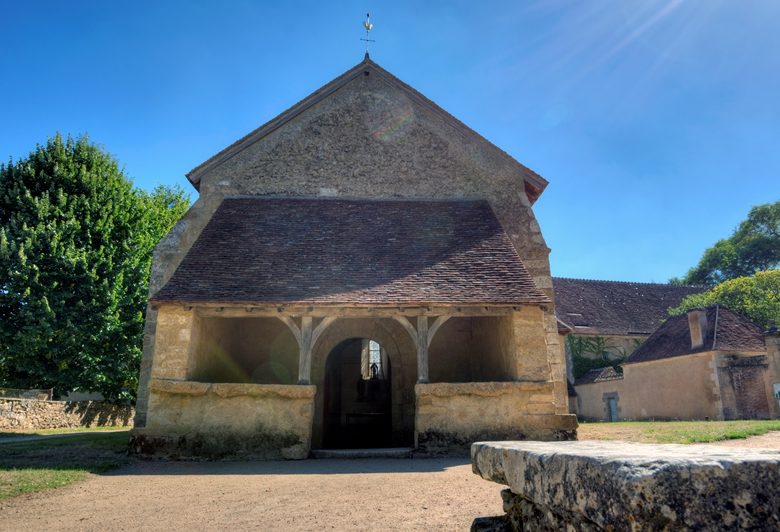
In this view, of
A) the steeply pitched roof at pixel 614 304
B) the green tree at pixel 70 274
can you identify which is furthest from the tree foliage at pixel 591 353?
the green tree at pixel 70 274

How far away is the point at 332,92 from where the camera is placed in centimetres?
1181

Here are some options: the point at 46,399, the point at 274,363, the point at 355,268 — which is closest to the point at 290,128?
the point at 355,268

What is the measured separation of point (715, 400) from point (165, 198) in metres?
24.9

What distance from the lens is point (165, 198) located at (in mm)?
25172

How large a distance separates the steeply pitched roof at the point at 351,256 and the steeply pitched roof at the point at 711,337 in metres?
11.6

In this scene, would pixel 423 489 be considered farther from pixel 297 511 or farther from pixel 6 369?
pixel 6 369

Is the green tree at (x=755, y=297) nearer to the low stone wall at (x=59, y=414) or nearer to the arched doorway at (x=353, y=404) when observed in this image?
the arched doorway at (x=353, y=404)

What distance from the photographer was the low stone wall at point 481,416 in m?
7.70

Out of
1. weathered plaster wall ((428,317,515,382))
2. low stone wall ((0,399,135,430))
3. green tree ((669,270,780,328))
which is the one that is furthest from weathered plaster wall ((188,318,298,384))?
green tree ((669,270,780,328))

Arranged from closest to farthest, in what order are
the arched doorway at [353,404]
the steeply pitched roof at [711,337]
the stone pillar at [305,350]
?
the stone pillar at [305,350], the arched doorway at [353,404], the steeply pitched roof at [711,337]

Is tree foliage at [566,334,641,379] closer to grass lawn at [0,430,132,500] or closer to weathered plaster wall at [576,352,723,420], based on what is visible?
weathered plaster wall at [576,352,723,420]

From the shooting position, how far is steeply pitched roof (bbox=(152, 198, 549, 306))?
8312 millimetres

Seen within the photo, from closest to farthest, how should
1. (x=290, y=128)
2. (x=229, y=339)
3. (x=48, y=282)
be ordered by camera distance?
(x=229, y=339)
(x=290, y=128)
(x=48, y=282)

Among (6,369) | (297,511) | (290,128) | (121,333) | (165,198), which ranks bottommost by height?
(297,511)
